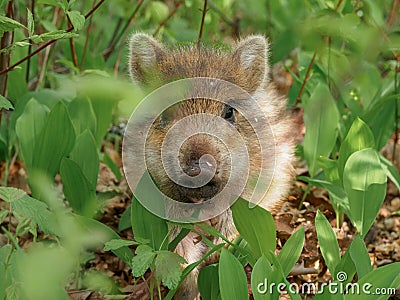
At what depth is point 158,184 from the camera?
316 cm

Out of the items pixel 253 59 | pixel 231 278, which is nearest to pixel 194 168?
pixel 231 278

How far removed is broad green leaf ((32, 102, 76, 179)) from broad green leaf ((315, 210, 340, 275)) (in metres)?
1.44

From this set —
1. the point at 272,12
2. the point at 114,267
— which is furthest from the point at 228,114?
the point at 272,12

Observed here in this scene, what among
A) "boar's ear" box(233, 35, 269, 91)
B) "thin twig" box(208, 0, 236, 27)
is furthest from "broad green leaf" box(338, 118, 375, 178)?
"thin twig" box(208, 0, 236, 27)

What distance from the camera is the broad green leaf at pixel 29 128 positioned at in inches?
149

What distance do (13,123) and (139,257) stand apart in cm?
203

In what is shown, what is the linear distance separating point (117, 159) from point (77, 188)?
5.31 ft

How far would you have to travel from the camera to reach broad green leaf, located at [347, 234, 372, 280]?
279cm

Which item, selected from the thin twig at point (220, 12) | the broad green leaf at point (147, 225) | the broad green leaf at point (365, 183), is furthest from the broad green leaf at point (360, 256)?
the thin twig at point (220, 12)

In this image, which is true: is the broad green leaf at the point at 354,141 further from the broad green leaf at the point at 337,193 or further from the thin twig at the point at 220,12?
the thin twig at the point at 220,12

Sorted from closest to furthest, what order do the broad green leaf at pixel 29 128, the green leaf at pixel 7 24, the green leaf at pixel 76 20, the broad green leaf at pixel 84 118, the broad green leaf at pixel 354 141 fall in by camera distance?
the green leaf at pixel 7 24 → the green leaf at pixel 76 20 → the broad green leaf at pixel 354 141 → the broad green leaf at pixel 29 128 → the broad green leaf at pixel 84 118

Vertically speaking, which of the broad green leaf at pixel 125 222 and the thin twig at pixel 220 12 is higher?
the thin twig at pixel 220 12

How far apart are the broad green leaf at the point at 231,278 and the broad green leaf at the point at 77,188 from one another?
1.11 meters

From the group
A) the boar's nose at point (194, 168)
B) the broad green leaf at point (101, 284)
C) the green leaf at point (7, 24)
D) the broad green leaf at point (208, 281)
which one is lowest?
the broad green leaf at point (101, 284)
